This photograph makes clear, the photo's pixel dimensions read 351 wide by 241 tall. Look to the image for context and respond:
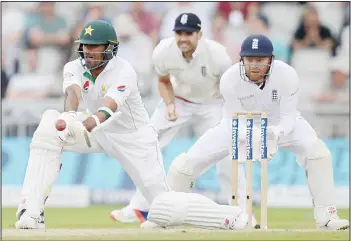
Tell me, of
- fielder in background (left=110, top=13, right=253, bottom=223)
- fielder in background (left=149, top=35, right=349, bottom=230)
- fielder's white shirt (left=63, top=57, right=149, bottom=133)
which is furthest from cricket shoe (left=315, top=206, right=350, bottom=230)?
fielder's white shirt (left=63, top=57, right=149, bottom=133)

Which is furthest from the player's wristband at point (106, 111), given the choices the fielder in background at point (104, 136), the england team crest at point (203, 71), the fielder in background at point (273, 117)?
the england team crest at point (203, 71)

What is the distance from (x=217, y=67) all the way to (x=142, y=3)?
4402 mm

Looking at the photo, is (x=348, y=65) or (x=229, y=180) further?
(x=348, y=65)

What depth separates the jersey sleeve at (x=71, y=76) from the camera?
684 cm

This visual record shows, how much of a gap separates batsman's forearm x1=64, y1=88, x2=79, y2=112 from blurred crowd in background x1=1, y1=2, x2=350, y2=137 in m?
5.31

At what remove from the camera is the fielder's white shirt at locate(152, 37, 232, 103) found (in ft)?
29.6

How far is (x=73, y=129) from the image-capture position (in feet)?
20.5

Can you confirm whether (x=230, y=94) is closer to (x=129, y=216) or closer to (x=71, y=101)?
(x=71, y=101)

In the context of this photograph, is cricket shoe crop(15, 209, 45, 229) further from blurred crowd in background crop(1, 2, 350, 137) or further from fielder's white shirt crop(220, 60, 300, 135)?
blurred crowd in background crop(1, 2, 350, 137)

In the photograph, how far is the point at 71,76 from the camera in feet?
22.6

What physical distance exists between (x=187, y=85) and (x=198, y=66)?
244 mm

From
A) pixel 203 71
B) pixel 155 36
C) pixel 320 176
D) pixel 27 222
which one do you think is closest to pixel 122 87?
pixel 27 222

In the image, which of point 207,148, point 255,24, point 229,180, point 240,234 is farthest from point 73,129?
point 255,24

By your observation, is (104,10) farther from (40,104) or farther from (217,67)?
(217,67)
